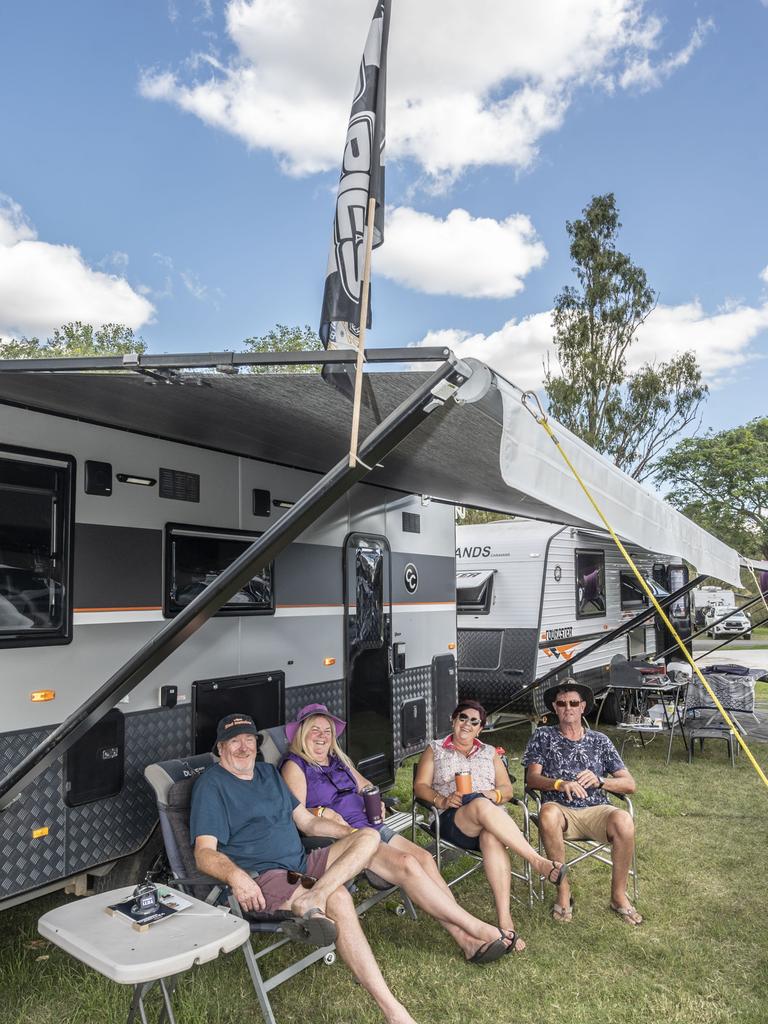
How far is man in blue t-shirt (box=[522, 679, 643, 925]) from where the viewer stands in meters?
3.74

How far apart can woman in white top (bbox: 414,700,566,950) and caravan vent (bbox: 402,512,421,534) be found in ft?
5.76

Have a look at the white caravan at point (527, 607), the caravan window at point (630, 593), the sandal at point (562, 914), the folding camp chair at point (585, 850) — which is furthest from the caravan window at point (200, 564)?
the caravan window at point (630, 593)

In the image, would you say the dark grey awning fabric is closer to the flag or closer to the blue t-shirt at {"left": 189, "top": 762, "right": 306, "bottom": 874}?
the flag

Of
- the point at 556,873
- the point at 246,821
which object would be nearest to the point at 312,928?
the point at 246,821

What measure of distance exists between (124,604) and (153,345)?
27958 mm

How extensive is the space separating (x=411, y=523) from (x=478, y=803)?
2353mm

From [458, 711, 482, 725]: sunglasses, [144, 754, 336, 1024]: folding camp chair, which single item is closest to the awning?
[458, 711, 482, 725]: sunglasses

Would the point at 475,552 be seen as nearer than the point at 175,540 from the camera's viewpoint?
No

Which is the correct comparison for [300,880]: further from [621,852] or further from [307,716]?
[621,852]

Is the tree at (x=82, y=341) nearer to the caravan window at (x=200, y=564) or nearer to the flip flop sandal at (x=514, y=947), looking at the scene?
the caravan window at (x=200, y=564)

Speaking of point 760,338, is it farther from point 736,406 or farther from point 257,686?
point 257,686

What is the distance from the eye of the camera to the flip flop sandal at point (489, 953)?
3182 millimetres

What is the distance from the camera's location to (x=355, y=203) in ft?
8.11

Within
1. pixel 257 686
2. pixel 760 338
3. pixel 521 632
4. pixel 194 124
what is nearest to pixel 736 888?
pixel 257 686
